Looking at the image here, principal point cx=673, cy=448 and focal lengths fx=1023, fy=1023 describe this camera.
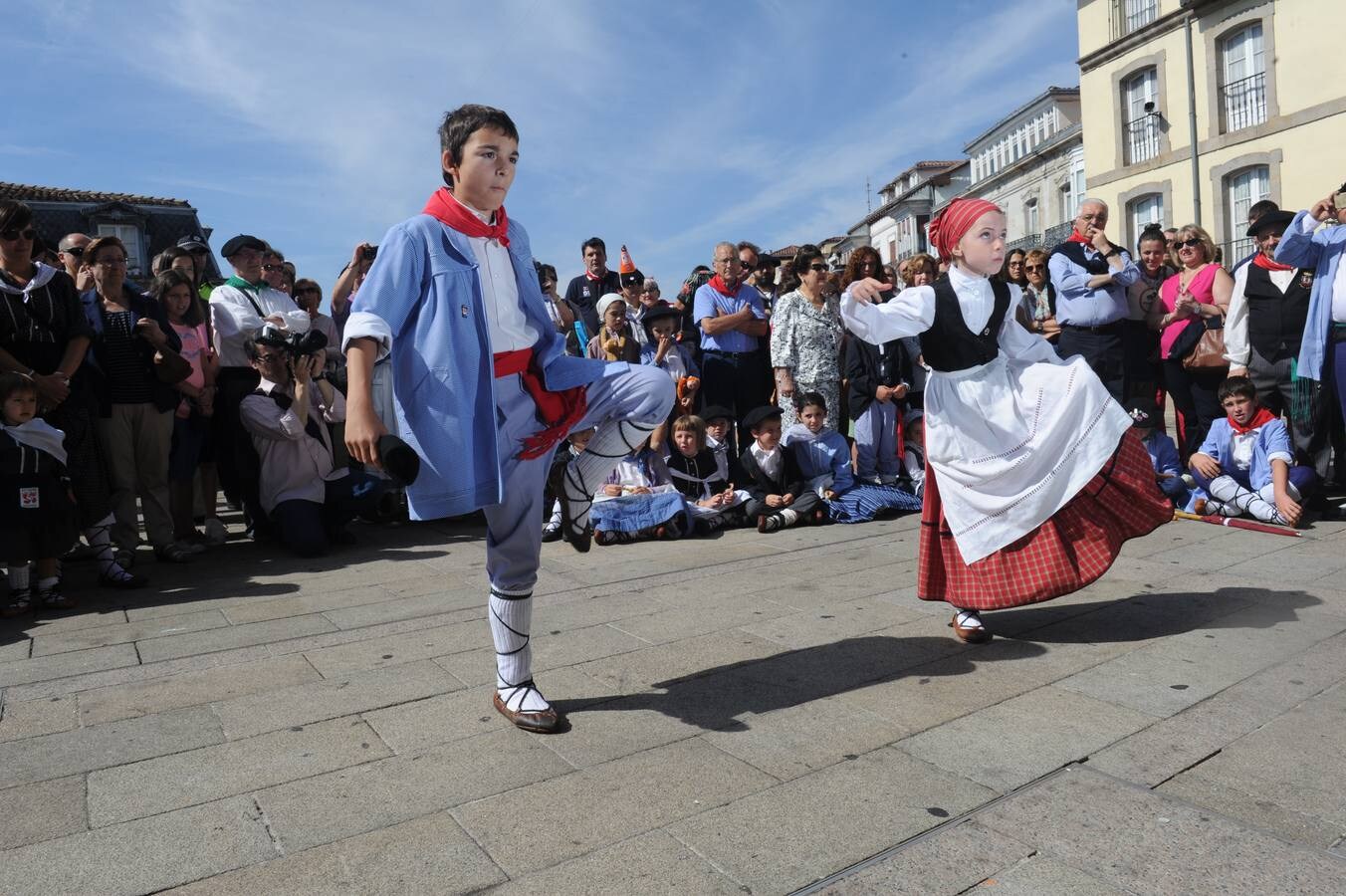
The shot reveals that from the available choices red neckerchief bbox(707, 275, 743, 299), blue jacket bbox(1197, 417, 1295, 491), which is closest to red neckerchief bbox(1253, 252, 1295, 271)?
blue jacket bbox(1197, 417, 1295, 491)

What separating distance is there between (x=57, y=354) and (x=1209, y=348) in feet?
25.9

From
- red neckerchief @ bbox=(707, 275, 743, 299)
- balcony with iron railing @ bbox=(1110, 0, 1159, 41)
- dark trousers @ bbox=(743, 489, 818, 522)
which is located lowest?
dark trousers @ bbox=(743, 489, 818, 522)

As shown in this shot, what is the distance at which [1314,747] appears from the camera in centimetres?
292

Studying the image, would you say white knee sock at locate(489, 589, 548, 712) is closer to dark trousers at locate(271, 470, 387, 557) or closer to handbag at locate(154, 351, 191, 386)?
dark trousers at locate(271, 470, 387, 557)

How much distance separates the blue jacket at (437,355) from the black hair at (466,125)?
28cm

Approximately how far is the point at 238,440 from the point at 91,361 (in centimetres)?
114

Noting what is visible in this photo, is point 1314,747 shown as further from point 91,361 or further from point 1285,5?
point 1285,5

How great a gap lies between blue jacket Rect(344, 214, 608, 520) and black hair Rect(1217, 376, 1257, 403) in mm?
5781

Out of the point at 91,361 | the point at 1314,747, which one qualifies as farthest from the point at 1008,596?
the point at 91,361

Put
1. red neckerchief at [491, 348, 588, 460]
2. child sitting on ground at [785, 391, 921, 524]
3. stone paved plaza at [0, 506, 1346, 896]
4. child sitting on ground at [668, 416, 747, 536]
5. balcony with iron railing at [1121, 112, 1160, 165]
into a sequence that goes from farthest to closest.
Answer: balcony with iron railing at [1121, 112, 1160, 165] < child sitting on ground at [668, 416, 747, 536] < child sitting on ground at [785, 391, 921, 524] < red neckerchief at [491, 348, 588, 460] < stone paved plaza at [0, 506, 1346, 896]

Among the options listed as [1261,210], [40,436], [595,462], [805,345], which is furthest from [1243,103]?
[40,436]

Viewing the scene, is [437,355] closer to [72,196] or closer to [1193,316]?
[1193,316]

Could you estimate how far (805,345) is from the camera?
326 inches

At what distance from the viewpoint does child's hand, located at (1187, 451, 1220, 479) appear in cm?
702
